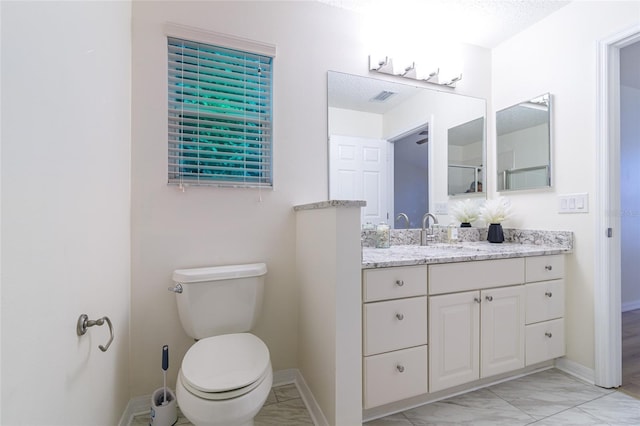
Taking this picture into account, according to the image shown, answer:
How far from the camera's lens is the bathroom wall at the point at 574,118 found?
5.90 feet

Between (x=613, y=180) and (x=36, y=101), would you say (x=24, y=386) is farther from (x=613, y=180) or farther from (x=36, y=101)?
(x=613, y=180)

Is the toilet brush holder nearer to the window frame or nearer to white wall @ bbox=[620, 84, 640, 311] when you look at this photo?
the window frame

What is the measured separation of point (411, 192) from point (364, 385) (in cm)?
131

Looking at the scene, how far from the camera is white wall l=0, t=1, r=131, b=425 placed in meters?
0.64

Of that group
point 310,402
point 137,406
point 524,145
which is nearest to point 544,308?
point 524,145

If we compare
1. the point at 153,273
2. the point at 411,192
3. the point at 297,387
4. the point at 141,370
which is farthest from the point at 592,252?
the point at 141,370

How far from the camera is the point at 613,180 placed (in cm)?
174

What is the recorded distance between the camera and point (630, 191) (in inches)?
117

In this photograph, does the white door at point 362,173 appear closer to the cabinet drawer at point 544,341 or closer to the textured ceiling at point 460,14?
the textured ceiling at point 460,14

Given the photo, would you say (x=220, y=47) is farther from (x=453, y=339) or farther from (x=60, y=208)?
(x=453, y=339)

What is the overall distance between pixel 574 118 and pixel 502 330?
143cm

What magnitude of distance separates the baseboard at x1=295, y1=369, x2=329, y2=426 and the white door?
1055mm

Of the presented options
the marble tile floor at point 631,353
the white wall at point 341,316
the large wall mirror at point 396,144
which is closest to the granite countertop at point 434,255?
the white wall at point 341,316

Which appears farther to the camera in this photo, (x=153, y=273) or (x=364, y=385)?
(x=153, y=273)
